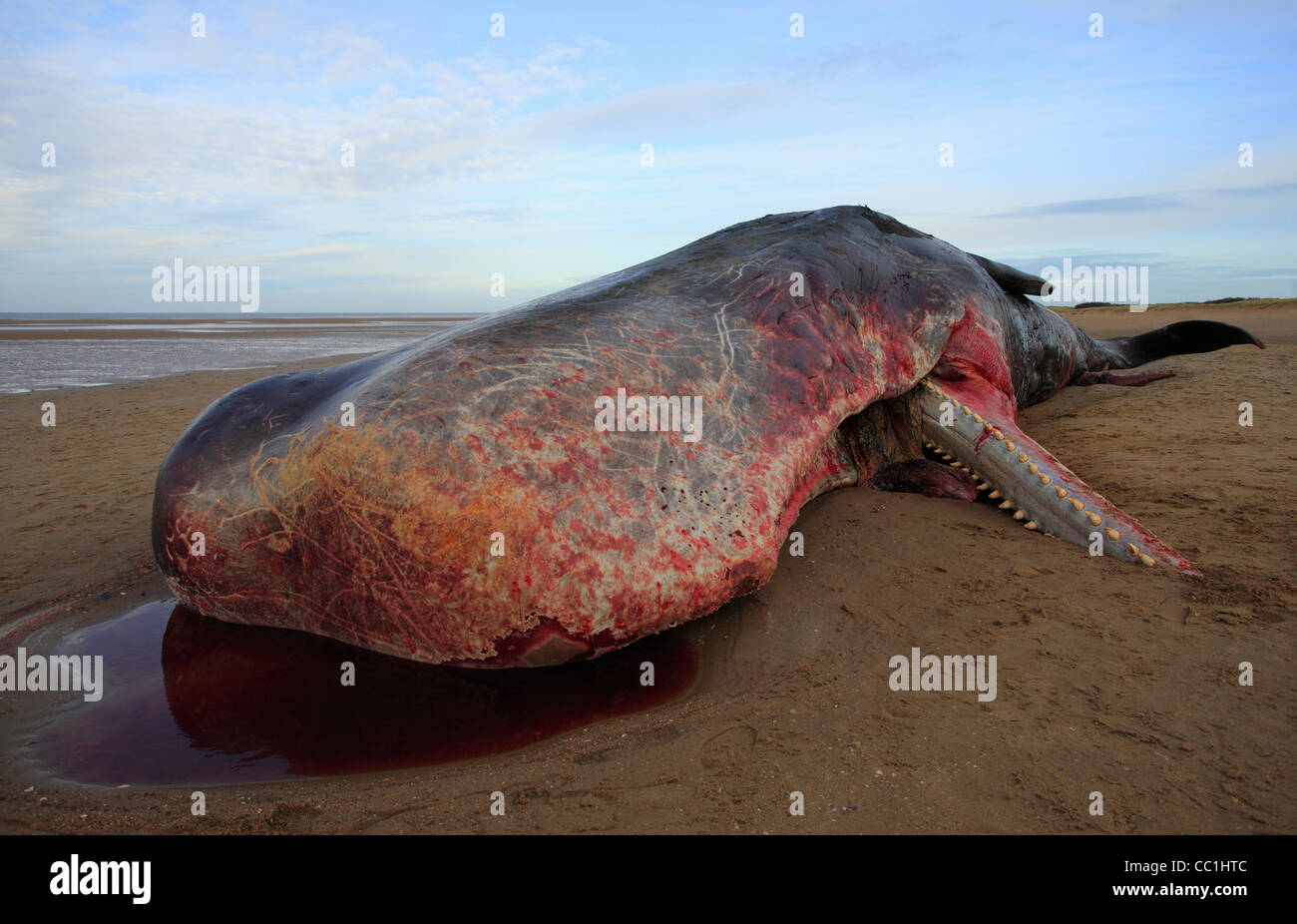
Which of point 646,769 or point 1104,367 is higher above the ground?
point 1104,367

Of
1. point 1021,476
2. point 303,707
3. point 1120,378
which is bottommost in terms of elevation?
point 303,707

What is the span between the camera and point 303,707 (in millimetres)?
3154

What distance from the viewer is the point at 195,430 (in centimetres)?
367

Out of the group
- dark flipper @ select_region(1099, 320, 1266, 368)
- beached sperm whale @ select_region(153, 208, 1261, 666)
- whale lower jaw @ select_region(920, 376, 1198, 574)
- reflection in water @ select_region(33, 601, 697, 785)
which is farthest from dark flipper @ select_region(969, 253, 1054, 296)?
reflection in water @ select_region(33, 601, 697, 785)

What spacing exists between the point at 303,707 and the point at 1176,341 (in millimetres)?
10428

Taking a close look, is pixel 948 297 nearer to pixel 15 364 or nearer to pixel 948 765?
pixel 948 765

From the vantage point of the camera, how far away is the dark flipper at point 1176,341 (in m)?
8.89

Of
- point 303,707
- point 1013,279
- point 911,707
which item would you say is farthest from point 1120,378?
point 303,707

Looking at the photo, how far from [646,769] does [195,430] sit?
8.76 feet

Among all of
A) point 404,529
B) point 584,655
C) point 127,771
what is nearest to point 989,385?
point 584,655

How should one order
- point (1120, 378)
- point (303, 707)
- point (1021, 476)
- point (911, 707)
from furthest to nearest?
point (1120, 378), point (1021, 476), point (303, 707), point (911, 707)

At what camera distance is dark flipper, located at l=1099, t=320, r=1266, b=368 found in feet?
29.2

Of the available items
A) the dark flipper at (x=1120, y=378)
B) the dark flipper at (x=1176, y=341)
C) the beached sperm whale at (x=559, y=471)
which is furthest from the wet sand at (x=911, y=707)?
the dark flipper at (x=1176, y=341)

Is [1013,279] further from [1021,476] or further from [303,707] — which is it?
[303,707]
